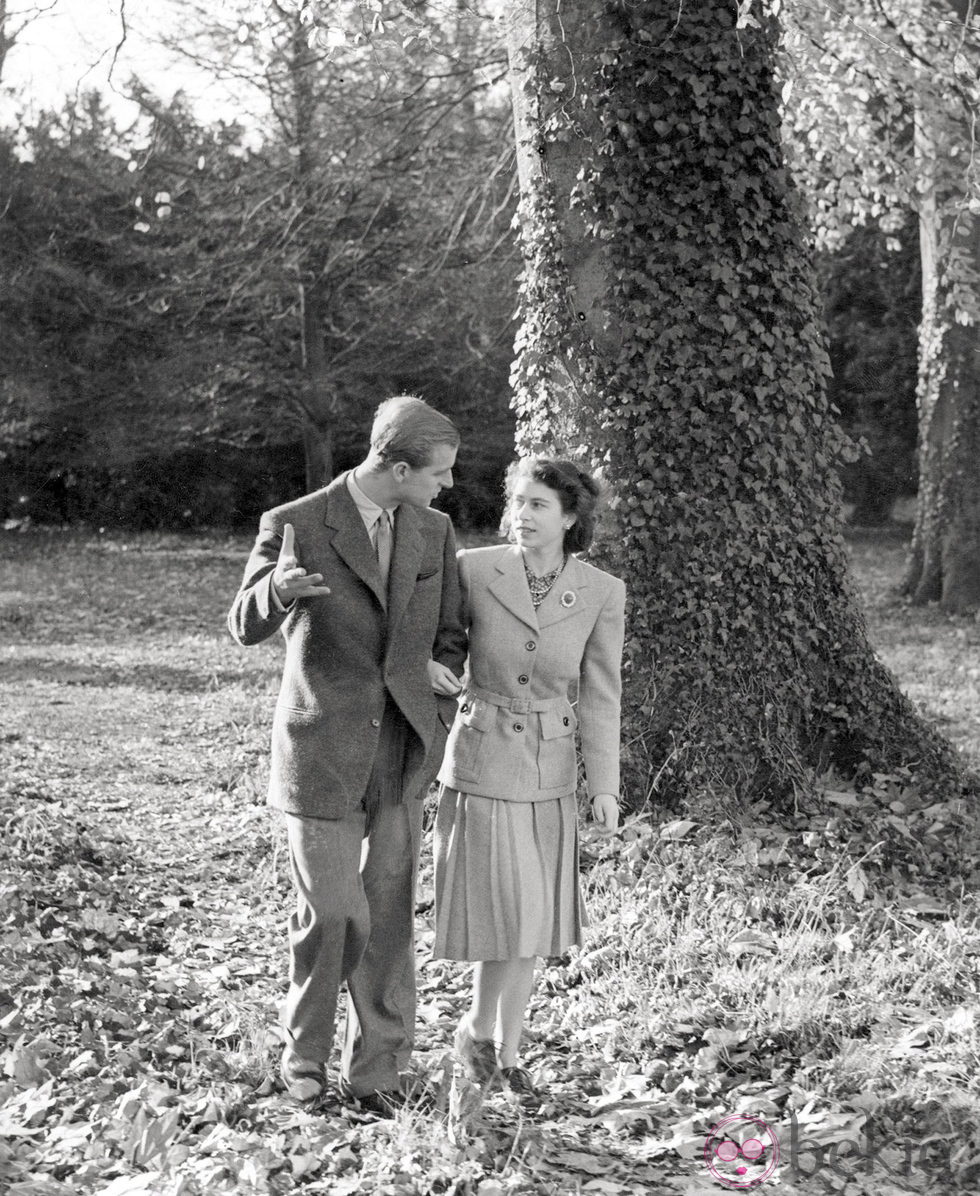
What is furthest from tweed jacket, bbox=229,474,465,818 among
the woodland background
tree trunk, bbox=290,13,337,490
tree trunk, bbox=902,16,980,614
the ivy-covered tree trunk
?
tree trunk, bbox=290,13,337,490

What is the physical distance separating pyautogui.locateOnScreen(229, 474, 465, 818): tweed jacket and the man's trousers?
0.11 meters

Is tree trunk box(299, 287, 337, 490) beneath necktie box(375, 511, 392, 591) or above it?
above

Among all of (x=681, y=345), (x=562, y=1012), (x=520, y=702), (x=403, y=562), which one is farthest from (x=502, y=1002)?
(x=681, y=345)

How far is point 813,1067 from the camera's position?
430 centimetres

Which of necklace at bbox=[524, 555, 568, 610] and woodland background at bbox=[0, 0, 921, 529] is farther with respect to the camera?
woodland background at bbox=[0, 0, 921, 529]

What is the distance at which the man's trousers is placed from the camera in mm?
3891

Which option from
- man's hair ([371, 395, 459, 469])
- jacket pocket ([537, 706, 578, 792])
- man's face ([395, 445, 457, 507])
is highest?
man's hair ([371, 395, 459, 469])

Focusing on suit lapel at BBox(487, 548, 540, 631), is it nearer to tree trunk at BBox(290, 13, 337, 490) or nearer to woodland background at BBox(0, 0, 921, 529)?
woodland background at BBox(0, 0, 921, 529)

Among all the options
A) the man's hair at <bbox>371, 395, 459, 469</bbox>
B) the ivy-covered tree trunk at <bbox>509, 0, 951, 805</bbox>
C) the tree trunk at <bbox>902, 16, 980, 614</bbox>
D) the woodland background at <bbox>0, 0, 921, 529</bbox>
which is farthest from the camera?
the woodland background at <bbox>0, 0, 921, 529</bbox>

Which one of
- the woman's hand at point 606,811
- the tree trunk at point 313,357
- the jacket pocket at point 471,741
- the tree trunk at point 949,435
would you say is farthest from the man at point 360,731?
the tree trunk at point 313,357

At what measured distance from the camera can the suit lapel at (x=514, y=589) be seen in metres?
4.28

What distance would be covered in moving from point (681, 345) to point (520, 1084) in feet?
12.1

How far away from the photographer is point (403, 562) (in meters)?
4.03

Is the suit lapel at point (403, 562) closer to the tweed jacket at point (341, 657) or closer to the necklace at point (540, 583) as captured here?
the tweed jacket at point (341, 657)
